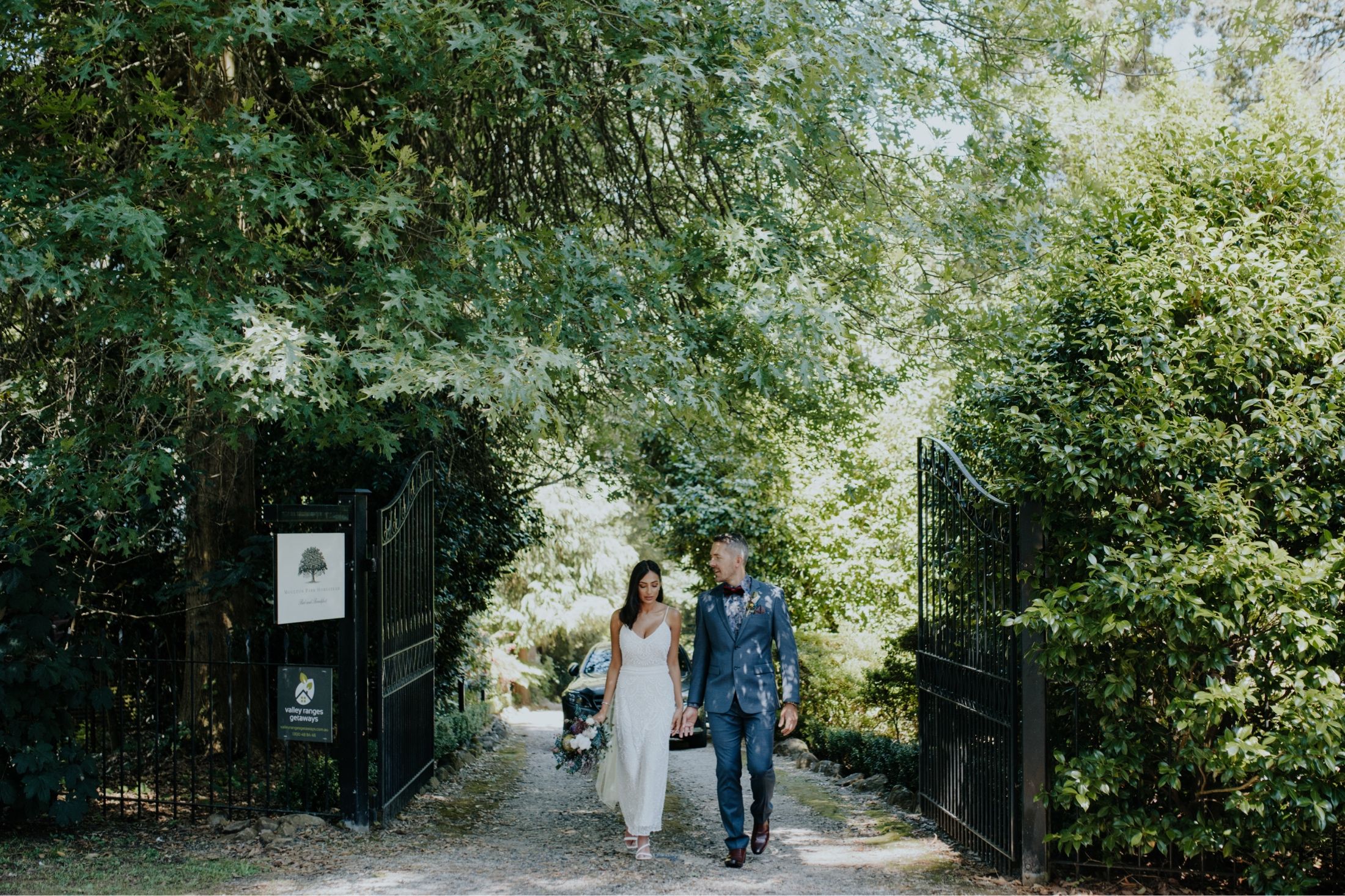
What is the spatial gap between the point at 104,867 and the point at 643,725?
3.27 m

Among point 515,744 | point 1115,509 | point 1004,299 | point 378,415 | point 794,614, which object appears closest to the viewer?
point 1115,509

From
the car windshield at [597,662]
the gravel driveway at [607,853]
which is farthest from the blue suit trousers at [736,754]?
the car windshield at [597,662]

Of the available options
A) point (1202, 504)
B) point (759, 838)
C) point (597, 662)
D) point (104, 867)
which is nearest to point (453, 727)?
point (597, 662)

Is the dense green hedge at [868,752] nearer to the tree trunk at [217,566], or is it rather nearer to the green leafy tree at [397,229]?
the green leafy tree at [397,229]

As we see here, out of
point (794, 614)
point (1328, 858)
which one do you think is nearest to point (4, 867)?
point (1328, 858)

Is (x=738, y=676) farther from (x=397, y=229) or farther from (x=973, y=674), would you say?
(x=397, y=229)

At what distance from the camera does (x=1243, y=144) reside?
629 centimetres

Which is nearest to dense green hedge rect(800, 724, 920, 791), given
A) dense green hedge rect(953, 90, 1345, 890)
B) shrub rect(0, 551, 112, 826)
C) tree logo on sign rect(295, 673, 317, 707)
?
dense green hedge rect(953, 90, 1345, 890)

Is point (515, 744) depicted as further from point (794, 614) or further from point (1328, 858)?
point (1328, 858)

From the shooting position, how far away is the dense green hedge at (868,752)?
31.0ft

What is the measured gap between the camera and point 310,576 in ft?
23.7

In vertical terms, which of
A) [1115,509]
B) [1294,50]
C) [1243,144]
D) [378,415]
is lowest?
[1115,509]

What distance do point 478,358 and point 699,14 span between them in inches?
103

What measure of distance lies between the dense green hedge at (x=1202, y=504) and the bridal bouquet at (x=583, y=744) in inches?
118
